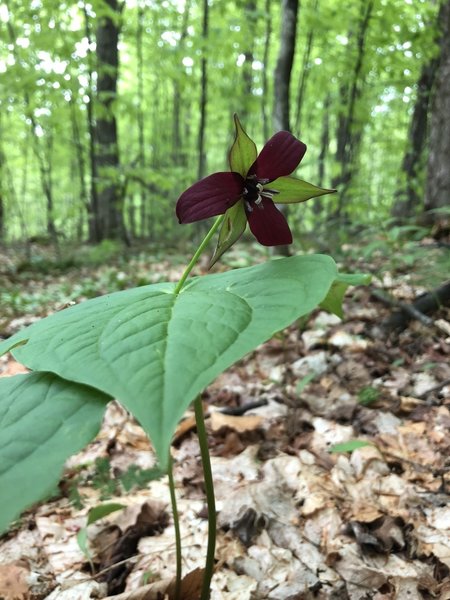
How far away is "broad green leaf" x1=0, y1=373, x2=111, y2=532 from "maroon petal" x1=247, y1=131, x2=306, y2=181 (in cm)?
53

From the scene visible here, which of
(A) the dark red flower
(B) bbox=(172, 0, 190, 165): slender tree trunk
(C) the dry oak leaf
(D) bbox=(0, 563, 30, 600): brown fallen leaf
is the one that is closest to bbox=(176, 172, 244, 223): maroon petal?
(A) the dark red flower

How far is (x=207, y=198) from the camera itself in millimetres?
873

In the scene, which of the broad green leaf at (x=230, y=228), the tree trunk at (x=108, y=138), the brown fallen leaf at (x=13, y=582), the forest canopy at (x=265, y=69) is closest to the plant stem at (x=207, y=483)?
the broad green leaf at (x=230, y=228)

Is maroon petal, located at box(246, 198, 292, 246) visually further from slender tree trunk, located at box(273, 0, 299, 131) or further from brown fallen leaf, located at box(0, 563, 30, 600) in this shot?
slender tree trunk, located at box(273, 0, 299, 131)

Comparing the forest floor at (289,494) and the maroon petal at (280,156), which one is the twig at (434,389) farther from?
the maroon petal at (280,156)

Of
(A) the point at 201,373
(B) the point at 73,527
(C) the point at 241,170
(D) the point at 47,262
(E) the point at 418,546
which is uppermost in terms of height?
(C) the point at 241,170

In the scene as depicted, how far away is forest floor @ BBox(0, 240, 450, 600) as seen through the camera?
1304 millimetres

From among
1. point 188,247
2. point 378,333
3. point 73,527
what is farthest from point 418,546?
point 188,247

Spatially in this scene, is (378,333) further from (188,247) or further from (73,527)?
(188,247)

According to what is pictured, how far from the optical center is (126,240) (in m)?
8.02

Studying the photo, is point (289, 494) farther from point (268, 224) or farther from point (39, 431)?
point (39, 431)

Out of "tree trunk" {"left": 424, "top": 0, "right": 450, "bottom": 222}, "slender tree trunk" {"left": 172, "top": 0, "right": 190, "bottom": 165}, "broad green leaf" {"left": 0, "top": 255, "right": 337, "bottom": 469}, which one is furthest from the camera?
"slender tree trunk" {"left": 172, "top": 0, "right": 190, "bottom": 165}

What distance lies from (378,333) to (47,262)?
18.0ft

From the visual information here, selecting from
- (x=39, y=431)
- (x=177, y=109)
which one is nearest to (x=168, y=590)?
(x=39, y=431)
